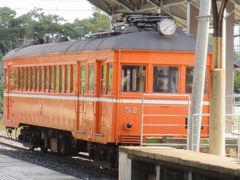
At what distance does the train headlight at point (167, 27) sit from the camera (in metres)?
16.2

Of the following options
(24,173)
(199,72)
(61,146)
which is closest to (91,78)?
(24,173)

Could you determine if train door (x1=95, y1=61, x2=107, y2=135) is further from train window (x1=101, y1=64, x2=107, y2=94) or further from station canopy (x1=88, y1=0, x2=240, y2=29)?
station canopy (x1=88, y1=0, x2=240, y2=29)

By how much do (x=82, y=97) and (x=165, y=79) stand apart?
7.40ft

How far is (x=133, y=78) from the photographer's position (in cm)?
1595

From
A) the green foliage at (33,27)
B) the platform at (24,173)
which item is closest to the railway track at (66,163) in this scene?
the platform at (24,173)

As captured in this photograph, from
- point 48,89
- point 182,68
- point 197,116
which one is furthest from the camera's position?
point 48,89

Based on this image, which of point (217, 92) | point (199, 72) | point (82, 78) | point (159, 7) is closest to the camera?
point (217, 92)

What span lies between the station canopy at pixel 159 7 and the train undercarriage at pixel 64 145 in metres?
6.41

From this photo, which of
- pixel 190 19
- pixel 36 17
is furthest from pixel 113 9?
pixel 36 17

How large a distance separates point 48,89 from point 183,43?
16.5ft

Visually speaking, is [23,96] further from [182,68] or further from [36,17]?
[36,17]

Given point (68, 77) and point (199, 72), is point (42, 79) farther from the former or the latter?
point (199, 72)

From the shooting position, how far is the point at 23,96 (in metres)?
22.2

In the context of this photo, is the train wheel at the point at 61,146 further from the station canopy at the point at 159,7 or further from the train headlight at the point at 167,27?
the station canopy at the point at 159,7
